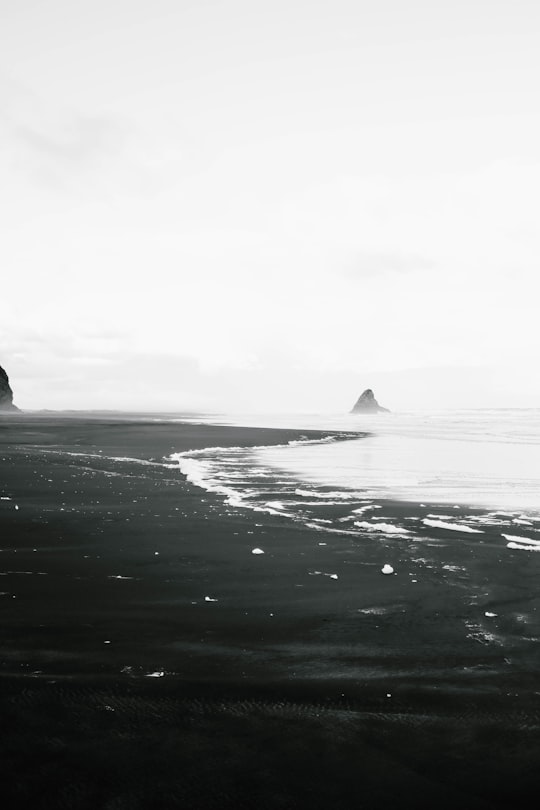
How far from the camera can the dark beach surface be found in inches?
164

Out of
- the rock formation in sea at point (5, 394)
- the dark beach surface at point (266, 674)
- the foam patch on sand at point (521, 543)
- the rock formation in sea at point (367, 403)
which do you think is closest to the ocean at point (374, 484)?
the foam patch on sand at point (521, 543)

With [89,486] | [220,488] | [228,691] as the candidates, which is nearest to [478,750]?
[228,691]

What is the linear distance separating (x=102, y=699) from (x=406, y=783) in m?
2.52

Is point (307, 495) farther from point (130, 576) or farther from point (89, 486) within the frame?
point (130, 576)

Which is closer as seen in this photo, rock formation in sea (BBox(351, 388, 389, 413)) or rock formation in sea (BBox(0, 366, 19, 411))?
rock formation in sea (BBox(0, 366, 19, 411))

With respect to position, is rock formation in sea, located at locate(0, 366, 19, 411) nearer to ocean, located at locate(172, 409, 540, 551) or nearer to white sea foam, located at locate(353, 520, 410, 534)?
ocean, located at locate(172, 409, 540, 551)

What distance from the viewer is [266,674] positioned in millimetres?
5824

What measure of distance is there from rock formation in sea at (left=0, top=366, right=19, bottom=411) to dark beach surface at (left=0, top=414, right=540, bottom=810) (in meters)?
151

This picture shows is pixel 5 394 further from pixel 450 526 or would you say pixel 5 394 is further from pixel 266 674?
pixel 266 674

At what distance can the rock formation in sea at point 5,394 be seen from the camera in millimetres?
150500

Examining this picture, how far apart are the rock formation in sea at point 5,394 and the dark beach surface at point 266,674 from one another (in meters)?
151

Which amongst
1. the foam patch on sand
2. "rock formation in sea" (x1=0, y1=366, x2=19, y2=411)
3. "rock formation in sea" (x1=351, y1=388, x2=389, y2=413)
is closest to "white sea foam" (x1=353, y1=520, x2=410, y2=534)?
the foam patch on sand

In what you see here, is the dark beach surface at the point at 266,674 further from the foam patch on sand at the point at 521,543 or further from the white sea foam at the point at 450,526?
the white sea foam at the point at 450,526

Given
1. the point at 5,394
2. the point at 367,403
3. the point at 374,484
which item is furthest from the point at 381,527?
the point at 367,403
